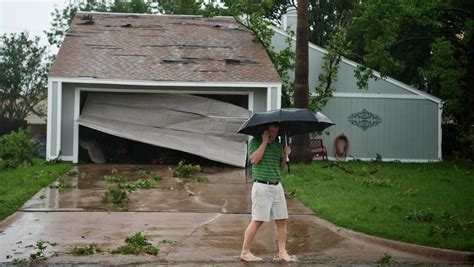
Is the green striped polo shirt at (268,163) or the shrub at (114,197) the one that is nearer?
the green striped polo shirt at (268,163)

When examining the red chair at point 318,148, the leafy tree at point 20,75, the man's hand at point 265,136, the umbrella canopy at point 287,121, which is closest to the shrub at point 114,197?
the umbrella canopy at point 287,121

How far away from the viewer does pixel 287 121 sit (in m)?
7.78

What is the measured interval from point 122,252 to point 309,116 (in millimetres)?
2957

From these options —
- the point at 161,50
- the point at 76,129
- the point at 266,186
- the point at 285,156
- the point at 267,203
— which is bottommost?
the point at 267,203

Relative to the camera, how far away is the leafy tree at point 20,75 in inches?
1549

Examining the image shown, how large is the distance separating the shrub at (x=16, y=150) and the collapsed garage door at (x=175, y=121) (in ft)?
5.67

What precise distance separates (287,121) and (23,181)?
8.78 m

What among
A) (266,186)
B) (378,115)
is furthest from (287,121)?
(378,115)

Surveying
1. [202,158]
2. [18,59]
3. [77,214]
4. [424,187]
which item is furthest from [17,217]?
[18,59]

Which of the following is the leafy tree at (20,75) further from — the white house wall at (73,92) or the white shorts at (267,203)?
the white shorts at (267,203)

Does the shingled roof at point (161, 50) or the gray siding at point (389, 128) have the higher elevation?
the shingled roof at point (161, 50)

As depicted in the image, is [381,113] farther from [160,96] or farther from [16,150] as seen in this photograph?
[16,150]

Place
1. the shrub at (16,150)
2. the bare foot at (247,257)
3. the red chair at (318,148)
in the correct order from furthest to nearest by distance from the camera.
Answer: the red chair at (318,148)
the shrub at (16,150)
the bare foot at (247,257)

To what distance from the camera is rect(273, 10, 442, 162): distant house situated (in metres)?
24.0
